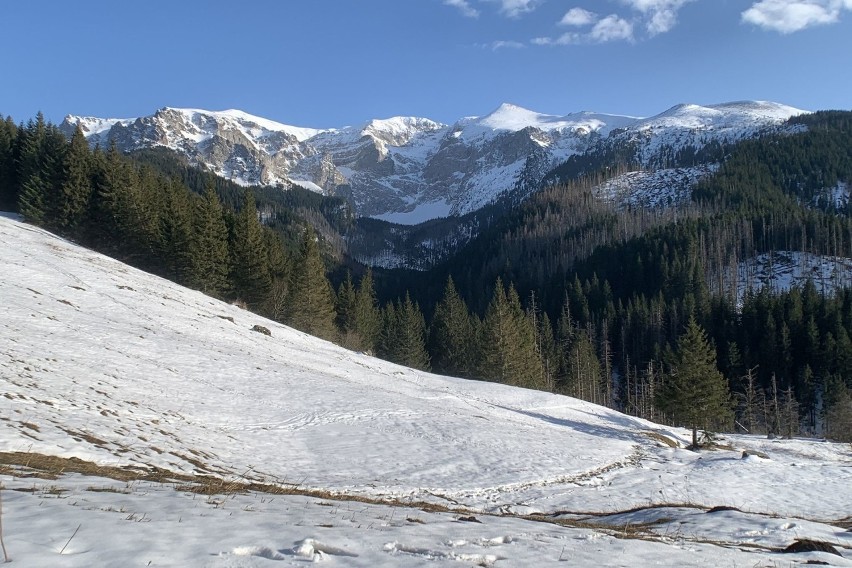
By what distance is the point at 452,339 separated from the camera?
284 feet

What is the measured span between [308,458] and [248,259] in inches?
1762

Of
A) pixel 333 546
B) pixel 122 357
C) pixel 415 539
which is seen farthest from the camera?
pixel 122 357

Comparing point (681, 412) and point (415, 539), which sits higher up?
point (415, 539)

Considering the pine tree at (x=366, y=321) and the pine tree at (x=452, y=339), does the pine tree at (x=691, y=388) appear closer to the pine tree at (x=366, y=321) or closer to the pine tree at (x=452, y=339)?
the pine tree at (x=452, y=339)

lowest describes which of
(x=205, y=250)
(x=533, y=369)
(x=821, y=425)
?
(x=821, y=425)

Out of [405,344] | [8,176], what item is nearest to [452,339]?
[405,344]

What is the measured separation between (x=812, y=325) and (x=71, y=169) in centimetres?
11097

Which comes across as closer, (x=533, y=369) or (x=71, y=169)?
(x=71, y=169)

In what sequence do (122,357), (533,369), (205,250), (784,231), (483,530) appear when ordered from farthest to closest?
(784,231) < (533,369) < (205,250) < (122,357) < (483,530)

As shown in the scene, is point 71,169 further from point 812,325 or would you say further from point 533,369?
point 812,325

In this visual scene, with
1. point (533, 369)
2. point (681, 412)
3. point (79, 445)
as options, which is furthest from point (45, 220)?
point (681, 412)

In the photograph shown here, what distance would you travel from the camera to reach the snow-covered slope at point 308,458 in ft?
24.6

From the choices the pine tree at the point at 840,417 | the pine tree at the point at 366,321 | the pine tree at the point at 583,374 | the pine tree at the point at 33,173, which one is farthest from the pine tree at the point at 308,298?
the pine tree at the point at 840,417

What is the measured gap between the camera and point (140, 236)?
188 feet
